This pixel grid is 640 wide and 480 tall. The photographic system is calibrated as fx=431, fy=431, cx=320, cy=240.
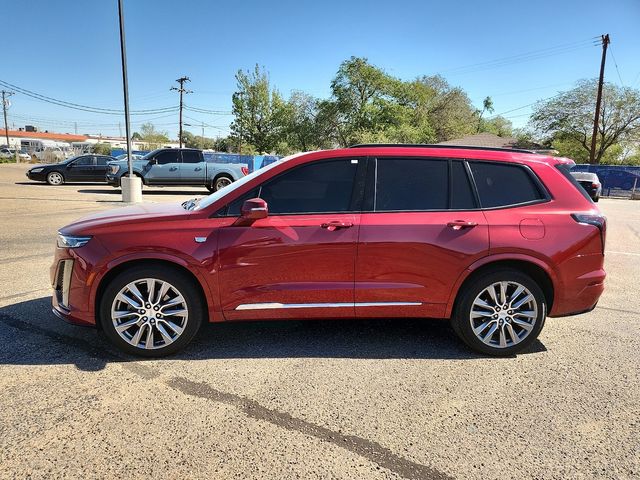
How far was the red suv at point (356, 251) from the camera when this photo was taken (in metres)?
3.45

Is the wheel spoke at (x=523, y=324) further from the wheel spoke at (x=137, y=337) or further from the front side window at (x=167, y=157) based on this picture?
the front side window at (x=167, y=157)

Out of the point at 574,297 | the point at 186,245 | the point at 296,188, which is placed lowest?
the point at 574,297

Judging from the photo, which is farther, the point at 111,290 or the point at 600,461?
the point at 111,290

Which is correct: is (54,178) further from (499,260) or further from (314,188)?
(499,260)

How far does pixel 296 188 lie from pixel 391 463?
2.20m

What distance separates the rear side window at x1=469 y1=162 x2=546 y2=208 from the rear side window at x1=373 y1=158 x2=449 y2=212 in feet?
1.00

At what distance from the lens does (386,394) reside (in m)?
3.06

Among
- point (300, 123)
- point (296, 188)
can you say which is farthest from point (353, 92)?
point (296, 188)

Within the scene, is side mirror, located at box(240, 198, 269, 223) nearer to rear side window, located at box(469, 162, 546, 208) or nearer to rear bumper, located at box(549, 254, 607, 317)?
rear side window, located at box(469, 162, 546, 208)

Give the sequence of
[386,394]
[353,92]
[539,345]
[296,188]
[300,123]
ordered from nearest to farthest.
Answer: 1. [386,394]
2. [296,188]
3. [539,345]
4. [353,92]
5. [300,123]

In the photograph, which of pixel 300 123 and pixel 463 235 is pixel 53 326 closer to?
pixel 463 235

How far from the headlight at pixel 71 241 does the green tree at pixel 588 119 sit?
4455cm

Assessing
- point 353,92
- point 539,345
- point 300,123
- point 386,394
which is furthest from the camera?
point 300,123

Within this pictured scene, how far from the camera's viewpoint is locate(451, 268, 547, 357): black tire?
364cm
